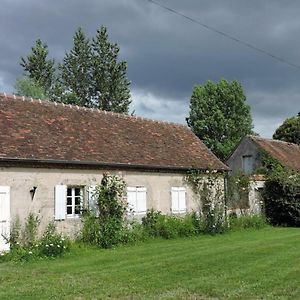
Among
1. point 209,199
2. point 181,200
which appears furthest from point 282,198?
point 181,200

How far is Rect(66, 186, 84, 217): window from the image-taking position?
51.5 ft

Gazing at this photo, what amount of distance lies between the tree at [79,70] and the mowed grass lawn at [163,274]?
32455 millimetres

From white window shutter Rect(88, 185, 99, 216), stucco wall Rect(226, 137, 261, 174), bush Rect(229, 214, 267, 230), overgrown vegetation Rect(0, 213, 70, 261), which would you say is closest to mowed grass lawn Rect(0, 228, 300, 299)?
overgrown vegetation Rect(0, 213, 70, 261)

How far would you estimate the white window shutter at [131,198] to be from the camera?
17.4 m

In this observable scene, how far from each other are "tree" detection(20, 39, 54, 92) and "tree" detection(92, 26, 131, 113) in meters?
4.32

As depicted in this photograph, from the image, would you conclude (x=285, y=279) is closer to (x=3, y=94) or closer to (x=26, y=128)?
(x=26, y=128)

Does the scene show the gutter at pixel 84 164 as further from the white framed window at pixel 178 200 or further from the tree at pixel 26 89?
the tree at pixel 26 89

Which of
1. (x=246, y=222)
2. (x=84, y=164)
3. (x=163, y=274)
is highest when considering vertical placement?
(x=84, y=164)

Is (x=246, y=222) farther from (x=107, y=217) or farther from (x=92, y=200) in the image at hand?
(x=92, y=200)

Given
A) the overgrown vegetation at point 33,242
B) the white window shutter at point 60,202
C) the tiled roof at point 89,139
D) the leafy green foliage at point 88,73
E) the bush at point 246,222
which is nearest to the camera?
the overgrown vegetation at point 33,242

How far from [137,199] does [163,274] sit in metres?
7.93

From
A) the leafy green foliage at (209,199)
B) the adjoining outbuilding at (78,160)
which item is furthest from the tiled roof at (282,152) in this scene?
the leafy green foliage at (209,199)

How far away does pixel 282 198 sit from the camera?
79.4 ft

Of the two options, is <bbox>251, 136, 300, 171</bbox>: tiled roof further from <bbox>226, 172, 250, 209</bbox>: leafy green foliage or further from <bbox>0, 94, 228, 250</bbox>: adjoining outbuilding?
<bbox>0, 94, 228, 250</bbox>: adjoining outbuilding
